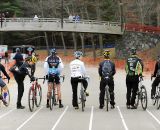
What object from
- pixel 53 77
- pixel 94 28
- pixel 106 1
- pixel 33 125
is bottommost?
pixel 33 125

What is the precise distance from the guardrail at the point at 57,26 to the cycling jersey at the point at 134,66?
4760 cm

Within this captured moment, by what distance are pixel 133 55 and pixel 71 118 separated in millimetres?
3484

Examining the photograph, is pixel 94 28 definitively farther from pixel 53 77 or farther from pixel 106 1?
pixel 53 77

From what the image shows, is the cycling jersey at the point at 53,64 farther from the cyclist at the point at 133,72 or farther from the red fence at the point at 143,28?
the red fence at the point at 143,28

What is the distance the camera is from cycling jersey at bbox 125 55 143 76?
648 inches

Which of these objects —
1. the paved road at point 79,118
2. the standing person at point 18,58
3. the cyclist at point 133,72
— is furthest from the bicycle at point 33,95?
the cyclist at point 133,72

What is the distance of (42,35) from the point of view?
336ft

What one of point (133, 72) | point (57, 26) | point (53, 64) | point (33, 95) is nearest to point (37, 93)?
point (33, 95)

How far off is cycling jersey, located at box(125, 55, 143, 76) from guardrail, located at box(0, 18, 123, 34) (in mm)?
47596

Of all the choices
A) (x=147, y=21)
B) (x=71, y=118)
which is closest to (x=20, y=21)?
(x=147, y=21)

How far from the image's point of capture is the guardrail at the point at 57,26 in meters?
64.4

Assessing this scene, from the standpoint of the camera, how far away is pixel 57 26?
64312 millimetres

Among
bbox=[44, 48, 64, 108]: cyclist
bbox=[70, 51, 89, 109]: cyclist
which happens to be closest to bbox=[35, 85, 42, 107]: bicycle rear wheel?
bbox=[44, 48, 64, 108]: cyclist

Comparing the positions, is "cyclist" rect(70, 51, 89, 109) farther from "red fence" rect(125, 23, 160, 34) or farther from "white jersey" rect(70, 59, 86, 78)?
"red fence" rect(125, 23, 160, 34)
